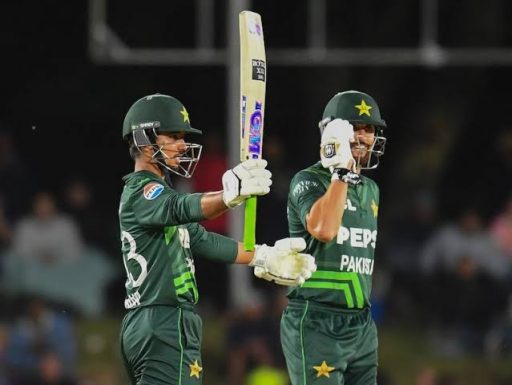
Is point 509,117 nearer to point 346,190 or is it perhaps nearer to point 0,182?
point 0,182

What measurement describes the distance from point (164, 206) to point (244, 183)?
14.9 inches

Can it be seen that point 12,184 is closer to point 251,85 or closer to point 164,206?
point 251,85

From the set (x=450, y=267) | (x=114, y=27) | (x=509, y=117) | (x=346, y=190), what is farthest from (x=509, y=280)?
(x=346, y=190)

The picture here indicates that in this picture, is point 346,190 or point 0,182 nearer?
point 346,190

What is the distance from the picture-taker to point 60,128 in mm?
12336

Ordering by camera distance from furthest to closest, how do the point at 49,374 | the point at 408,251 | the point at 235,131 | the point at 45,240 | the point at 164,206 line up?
the point at 408,251 < the point at 45,240 < the point at 235,131 < the point at 49,374 < the point at 164,206

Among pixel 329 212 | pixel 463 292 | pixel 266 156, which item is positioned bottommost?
pixel 463 292

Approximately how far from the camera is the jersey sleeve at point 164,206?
572 centimetres

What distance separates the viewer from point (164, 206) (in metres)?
5.79

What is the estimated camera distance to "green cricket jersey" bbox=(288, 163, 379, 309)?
618 cm

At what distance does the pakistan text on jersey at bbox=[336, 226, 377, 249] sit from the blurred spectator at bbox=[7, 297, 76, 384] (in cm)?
504

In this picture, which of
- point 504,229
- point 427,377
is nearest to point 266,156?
point 504,229

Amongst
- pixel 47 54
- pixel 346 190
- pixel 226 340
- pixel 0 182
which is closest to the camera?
pixel 346 190

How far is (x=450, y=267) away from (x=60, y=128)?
374 cm
